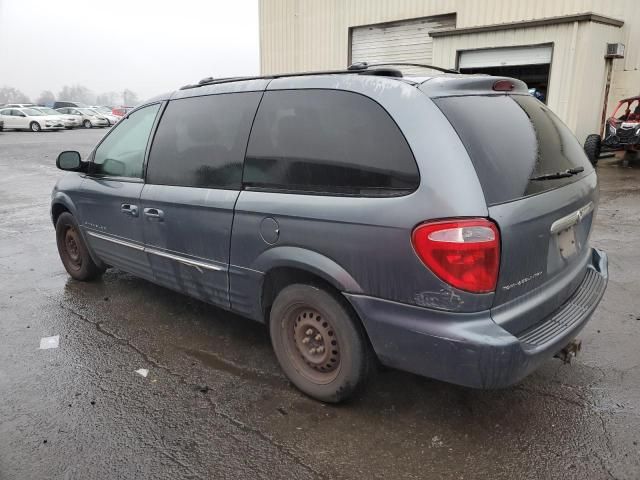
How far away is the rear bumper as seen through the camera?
230 centimetres

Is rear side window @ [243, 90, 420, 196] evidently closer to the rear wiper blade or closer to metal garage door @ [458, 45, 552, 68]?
the rear wiper blade

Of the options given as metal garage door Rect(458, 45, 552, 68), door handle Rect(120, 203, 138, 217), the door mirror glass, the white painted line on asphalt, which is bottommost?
the white painted line on asphalt

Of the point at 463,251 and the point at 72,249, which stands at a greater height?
the point at 463,251

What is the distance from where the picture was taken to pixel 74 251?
512 centimetres

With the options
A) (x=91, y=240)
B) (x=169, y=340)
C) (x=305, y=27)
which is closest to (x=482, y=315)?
(x=169, y=340)

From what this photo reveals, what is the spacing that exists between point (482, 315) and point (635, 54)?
1434 centimetres

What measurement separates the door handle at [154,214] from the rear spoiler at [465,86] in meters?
2.03

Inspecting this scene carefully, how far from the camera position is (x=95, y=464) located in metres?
2.53

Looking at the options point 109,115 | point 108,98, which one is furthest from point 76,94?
point 109,115

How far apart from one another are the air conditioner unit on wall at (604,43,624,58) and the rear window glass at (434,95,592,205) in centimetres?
1210

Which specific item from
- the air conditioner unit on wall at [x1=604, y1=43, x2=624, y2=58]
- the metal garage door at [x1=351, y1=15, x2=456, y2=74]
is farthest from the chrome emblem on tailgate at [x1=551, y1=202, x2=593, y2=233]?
the metal garage door at [x1=351, y1=15, x2=456, y2=74]

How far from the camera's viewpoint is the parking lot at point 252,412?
2.49 metres

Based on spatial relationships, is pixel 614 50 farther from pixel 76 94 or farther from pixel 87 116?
pixel 76 94

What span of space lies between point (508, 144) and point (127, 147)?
118 inches
